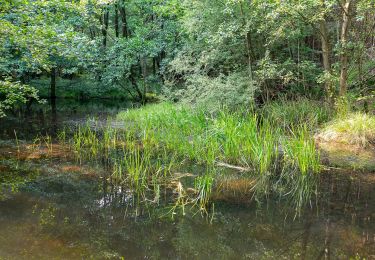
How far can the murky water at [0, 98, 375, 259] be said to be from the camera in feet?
12.3

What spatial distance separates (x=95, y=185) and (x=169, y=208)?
1.60 metres

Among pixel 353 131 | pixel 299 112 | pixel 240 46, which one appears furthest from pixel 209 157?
pixel 240 46

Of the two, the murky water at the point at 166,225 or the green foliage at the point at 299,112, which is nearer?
the murky water at the point at 166,225

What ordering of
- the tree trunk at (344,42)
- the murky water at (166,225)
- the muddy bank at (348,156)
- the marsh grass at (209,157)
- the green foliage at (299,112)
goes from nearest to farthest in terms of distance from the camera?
the murky water at (166,225) < the marsh grass at (209,157) < the muddy bank at (348,156) < the tree trunk at (344,42) < the green foliage at (299,112)

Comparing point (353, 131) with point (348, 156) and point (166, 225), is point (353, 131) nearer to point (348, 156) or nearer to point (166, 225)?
point (348, 156)

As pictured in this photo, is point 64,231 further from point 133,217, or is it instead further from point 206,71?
point 206,71

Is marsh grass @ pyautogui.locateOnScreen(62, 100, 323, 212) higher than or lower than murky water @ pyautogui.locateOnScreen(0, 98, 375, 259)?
higher

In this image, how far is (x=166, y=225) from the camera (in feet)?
14.6

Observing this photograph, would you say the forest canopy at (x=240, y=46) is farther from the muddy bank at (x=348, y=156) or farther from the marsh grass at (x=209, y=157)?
the marsh grass at (x=209, y=157)

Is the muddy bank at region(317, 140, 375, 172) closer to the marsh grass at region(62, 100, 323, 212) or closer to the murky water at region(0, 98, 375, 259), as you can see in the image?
the marsh grass at region(62, 100, 323, 212)

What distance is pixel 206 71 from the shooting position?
12711 mm

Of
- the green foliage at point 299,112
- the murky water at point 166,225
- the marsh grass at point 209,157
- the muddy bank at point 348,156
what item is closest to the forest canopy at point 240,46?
the green foliage at point 299,112

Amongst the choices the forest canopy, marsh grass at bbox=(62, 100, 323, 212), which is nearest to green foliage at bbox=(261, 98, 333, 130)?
the forest canopy

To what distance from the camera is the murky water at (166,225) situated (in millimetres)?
3764
